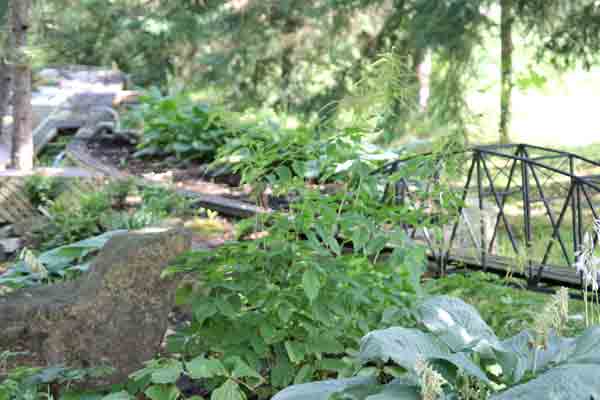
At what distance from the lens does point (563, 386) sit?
2.14 m

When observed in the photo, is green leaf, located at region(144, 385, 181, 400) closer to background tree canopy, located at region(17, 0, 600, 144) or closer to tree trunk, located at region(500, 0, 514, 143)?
background tree canopy, located at region(17, 0, 600, 144)

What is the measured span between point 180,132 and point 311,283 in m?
6.16

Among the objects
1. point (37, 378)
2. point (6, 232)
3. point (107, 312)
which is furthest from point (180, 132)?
point (37, 378)

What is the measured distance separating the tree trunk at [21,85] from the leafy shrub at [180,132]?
1431 mm

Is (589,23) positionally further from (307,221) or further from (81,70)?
(81,70)

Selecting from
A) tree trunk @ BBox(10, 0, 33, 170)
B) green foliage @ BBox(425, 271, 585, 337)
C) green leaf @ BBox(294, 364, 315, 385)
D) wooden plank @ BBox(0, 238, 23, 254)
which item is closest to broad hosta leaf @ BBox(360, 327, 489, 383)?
green leaf @ BBox(294, 364, 315, 385)

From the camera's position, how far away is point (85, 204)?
6.48m

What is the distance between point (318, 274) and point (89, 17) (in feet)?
47.1

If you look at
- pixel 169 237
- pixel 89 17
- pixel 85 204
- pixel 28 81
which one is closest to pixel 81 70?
pixel 89 17

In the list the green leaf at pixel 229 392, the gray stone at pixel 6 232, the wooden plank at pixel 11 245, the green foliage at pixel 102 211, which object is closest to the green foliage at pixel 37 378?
the green leaf at pixel 229 392

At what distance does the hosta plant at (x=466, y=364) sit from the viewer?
2182 millimetres

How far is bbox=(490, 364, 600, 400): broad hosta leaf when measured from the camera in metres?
2.11

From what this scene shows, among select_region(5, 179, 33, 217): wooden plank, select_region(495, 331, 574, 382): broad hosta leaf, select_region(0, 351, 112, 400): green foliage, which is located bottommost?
select_region(0, 351, 112, 400): green foliage

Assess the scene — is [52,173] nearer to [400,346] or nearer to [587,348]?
[400,346]
